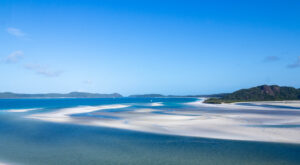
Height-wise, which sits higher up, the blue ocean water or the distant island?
the distant island

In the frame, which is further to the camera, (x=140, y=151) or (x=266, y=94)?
(x=266, y=94)

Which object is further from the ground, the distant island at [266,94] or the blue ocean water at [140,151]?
the distant island at [266,94]

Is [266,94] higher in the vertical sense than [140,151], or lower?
higher

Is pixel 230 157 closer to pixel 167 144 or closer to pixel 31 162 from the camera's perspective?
pixel 167 144

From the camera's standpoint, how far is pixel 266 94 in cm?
9600

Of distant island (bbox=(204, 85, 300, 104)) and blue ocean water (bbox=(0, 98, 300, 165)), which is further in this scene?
distant island (bbox=(204, 85, 300, 104))

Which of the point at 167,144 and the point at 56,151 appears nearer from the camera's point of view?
the point at 56,151

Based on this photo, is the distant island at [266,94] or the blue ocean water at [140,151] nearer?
the blue ocean water at [140,151]

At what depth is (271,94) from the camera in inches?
3775

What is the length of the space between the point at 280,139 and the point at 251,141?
8.01ft

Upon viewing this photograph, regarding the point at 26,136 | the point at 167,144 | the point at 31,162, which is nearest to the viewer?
the point at 31,162

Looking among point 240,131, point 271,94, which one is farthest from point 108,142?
point 271,94

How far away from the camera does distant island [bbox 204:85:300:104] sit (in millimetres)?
91000

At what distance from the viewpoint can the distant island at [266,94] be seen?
91000 millimetres
